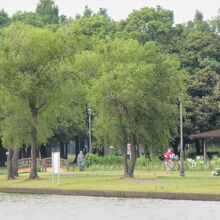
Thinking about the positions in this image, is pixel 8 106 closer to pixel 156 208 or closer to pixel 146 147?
pixel 146 147

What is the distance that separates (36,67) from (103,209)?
20.3 metres

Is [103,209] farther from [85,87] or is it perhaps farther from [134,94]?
[85,87]

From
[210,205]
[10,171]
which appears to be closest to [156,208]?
[210,205]

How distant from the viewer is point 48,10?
136 m

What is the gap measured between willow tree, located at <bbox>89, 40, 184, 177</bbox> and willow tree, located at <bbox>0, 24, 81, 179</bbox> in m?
2.34

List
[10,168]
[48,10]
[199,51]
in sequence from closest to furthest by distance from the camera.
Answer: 1. [10,168]
2. [199,51]
3. [48,10]

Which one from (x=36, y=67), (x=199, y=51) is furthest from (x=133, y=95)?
(x=199, y=51)

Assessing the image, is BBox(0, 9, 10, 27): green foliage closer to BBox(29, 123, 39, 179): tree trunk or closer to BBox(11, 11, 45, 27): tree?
BBox(11, 11, 45, 27): tree

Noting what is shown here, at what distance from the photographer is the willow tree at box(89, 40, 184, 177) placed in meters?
45.7

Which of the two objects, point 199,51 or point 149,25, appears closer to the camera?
point 199,51

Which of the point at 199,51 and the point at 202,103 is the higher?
the point at 199,51

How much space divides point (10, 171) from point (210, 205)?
24.6 metres

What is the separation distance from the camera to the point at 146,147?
4812 centimetres

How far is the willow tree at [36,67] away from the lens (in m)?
46.2
